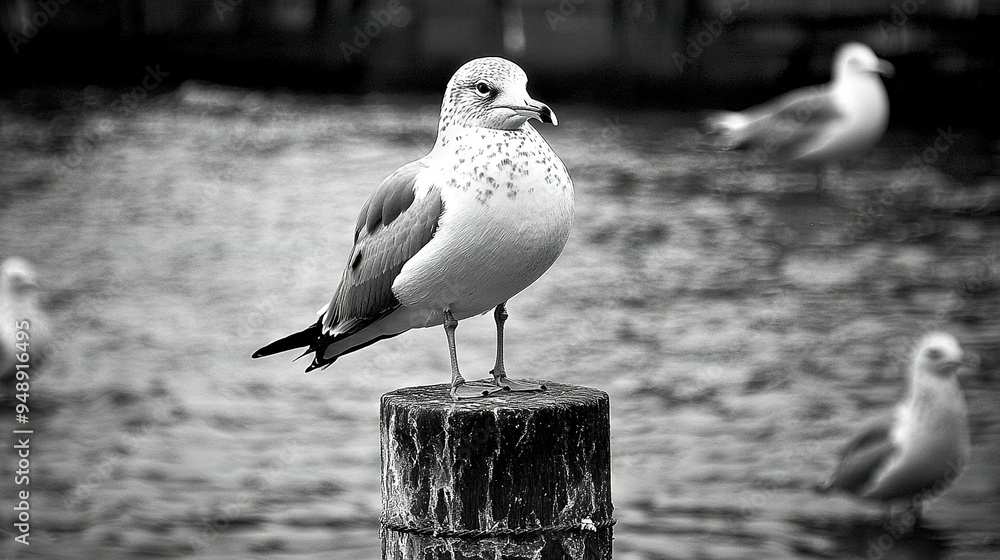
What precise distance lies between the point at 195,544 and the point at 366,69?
61.7 ft

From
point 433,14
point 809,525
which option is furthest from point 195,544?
point 433,14

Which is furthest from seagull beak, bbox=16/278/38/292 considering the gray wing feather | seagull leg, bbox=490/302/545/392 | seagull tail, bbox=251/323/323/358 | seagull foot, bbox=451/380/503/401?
seagull foot, bbox=451/380/503/401

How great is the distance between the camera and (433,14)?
2433 cm

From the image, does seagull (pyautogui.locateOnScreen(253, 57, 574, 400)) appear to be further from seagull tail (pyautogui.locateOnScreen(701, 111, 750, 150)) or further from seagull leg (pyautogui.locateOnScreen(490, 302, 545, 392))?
seagull tail (pyautogui.locateOnScreen(701, 111, 750, 150))

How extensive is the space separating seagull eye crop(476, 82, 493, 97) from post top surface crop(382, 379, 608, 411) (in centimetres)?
74

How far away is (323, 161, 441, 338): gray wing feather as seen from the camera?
3295 mm

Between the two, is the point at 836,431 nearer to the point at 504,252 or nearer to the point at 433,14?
the point at 504,252

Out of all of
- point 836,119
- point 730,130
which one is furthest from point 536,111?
point 730,130

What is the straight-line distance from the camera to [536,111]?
315cm

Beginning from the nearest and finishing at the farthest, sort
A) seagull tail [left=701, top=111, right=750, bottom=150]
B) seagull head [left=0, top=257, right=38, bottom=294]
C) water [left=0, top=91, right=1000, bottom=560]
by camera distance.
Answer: water [left=0, top=91, right=1000, bottom=560] < seagull head [left=0, top=257, right=38, bottom=294] < seagull tail [left=701, top=111, right=750, bottom=150]

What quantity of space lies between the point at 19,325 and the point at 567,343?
3.86m

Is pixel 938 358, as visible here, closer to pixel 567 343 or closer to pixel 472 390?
pixel 567 343

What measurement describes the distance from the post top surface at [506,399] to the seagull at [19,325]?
6.53 meters

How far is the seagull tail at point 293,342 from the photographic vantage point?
10.6 feet
